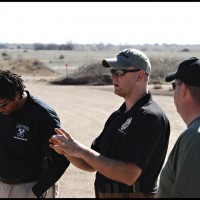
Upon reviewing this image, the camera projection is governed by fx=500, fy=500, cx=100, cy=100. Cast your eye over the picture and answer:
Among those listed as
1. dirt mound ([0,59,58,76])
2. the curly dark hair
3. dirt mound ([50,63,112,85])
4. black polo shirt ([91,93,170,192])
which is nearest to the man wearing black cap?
black polo shirt ([91,93,170,192])

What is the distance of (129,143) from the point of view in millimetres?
3686

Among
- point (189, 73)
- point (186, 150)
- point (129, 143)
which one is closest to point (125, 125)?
point (129, 143)

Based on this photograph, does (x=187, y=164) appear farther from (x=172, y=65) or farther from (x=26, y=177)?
(x=172, y=65)

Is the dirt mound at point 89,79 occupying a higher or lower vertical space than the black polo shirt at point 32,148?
lower

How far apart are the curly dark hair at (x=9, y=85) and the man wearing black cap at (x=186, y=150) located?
183 centimetres

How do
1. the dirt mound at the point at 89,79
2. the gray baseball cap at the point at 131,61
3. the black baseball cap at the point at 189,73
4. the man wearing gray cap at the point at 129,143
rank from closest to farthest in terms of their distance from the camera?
the black baseball cap at the point at 189,73 < the man wearing gray cap at the point at 129,143 < the gray baseball cap at the point at 131,61 < the dirt mound at the point at 89,79

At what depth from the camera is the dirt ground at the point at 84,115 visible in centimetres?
920

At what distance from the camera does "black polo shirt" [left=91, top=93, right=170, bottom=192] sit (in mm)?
3621

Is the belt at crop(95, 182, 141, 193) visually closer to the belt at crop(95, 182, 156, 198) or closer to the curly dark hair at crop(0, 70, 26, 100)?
the belt at crop(95, 182, 156, 198)

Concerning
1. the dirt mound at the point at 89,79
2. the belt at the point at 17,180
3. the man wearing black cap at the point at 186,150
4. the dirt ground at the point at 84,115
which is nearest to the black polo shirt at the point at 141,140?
the man wearing black cap at the point at 186,150

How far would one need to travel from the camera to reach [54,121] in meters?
4.46

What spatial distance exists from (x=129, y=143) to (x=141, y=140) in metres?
0.11

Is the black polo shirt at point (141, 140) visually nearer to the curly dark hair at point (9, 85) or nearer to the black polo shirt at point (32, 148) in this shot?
the black polo shirt at point (32, 148)

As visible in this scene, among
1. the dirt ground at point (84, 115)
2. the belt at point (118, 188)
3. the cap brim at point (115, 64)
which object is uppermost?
the cap brim at point (115, 64)
